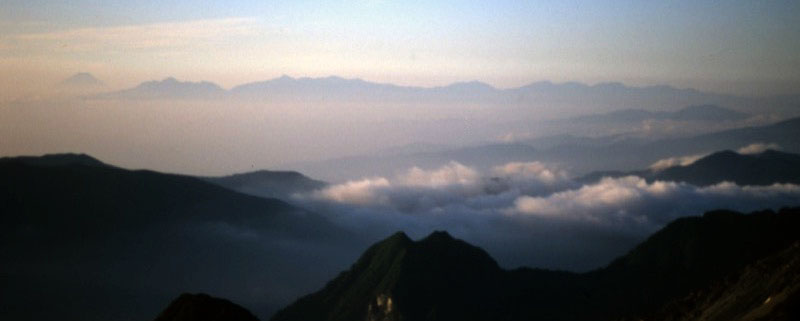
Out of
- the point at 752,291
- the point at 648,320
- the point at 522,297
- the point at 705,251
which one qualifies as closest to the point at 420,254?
the point at 522,297

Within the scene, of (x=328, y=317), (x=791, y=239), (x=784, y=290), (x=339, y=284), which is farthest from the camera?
(x=339, y=284)

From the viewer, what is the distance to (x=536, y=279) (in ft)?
452

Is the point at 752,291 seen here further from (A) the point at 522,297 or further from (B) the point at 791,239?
(A) the point at 522,297

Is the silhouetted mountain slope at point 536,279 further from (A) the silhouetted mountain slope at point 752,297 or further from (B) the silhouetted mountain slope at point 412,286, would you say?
(A) the silhouetted mountain slope at point 752,297

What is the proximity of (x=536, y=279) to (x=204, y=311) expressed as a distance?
3874 inches

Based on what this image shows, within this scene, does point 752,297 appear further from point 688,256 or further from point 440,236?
point 440,236

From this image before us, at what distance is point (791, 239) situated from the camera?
119 meters

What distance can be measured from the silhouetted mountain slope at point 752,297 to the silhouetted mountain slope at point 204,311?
98.1 feet

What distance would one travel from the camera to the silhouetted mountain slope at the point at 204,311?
45.4m

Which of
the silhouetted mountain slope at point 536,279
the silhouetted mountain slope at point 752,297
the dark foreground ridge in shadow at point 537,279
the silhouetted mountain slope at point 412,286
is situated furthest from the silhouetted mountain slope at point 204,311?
the silhouetted mountain slope at point 412,286

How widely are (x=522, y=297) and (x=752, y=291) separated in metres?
71.6

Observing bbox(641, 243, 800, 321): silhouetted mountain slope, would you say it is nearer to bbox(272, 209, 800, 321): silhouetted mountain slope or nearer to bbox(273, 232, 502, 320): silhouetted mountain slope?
bbox(272, 209, 800, 321): silhouetted mountain slope

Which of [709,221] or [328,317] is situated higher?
[709,221]

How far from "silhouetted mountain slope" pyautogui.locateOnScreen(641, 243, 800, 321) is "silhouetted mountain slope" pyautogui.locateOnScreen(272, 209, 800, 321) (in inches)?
1543
